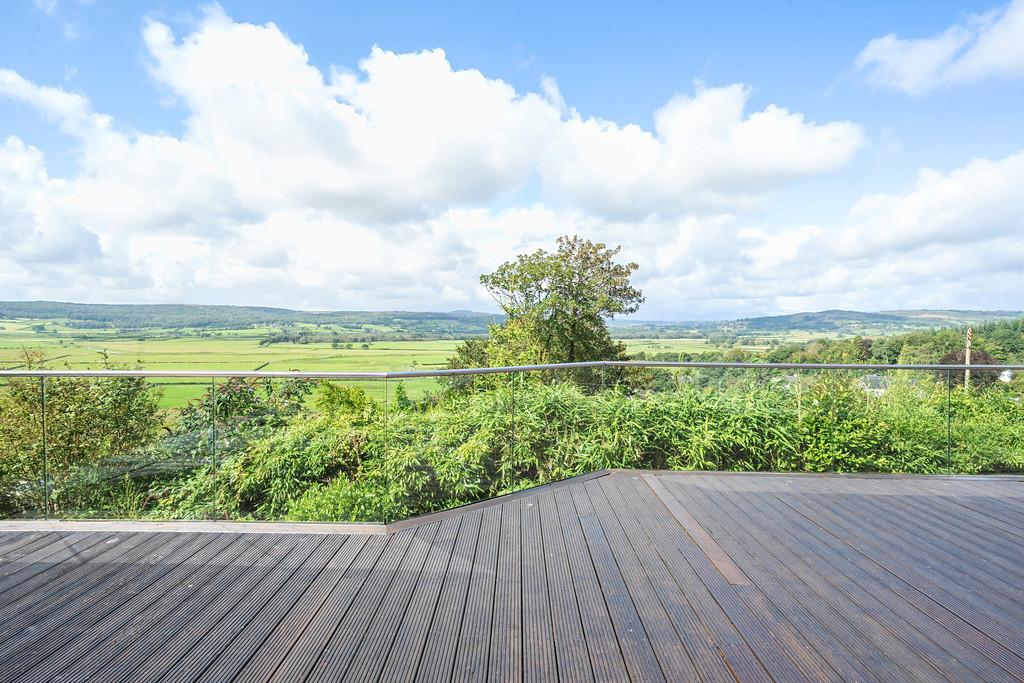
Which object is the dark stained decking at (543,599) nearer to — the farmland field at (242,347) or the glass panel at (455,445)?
the glass panel at (455,445)

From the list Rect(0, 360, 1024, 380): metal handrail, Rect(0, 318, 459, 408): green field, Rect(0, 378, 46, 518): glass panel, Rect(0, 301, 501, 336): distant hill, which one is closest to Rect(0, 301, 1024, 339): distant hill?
Rect(0, 301, 501, 336): distant hill

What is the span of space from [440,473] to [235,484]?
1266 millimetres

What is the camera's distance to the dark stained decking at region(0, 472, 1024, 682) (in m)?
1.62

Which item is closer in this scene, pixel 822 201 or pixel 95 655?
pixel 95 655

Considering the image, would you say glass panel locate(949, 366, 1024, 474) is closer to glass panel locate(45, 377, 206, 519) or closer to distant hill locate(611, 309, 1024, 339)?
glass panel locate(45, 377, 206, 519)

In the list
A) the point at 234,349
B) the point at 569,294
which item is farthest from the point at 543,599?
the point at 234,349

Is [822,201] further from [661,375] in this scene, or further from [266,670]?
[266,670]

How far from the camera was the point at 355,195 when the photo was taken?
899 inches

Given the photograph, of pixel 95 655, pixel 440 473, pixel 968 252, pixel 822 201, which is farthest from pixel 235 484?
pixel 968 252

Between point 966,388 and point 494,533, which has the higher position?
point 966,388

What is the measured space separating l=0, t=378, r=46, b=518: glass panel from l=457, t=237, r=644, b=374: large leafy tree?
12.0m

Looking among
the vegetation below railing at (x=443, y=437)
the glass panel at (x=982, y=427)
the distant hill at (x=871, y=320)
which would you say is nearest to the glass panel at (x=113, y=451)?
Result: the vegetation below railing at (x=443, y=437)

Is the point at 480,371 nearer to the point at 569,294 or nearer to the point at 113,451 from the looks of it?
the point at 113,451

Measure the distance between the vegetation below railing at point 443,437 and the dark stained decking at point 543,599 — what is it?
14.7 inches
